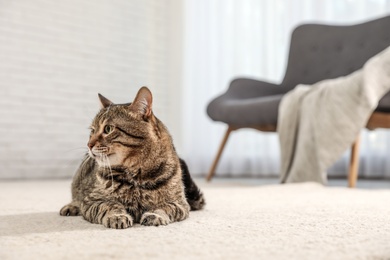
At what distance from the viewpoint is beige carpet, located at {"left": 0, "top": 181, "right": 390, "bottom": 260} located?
81 cm

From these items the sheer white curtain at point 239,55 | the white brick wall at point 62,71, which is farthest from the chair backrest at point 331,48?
the white brick wall at point 62,71

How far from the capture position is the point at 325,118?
2.38 meters

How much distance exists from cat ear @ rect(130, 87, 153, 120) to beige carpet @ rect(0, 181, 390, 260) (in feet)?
0.92

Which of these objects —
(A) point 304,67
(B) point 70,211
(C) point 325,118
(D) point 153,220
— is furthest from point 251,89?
(D) point 153,220

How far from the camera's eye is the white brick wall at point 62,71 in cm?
330

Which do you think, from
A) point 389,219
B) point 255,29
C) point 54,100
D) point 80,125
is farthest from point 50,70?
point 389,219

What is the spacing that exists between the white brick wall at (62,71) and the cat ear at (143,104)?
2290 millimetres

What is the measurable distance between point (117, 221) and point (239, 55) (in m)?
3.05

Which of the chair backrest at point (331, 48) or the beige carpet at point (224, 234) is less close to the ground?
the chair backrest at point (331, 48)

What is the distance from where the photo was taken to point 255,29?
393cm

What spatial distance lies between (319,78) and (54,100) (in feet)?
6.09

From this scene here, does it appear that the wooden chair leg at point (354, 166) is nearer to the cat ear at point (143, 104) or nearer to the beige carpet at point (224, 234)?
the beige carpet at point (224, 234)

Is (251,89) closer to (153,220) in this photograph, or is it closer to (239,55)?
(239,55)

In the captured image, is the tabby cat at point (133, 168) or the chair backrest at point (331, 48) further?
the chair backrest at point (331, 48)
